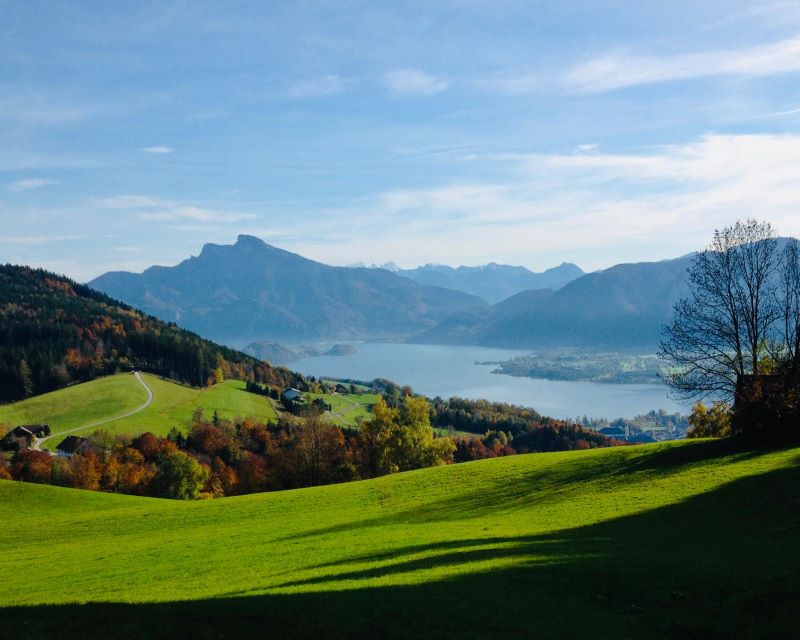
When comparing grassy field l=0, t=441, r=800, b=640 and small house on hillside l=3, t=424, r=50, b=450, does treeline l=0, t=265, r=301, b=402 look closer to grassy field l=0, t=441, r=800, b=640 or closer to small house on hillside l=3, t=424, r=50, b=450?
small house on hillside l=3, t=424, r=50, b=450

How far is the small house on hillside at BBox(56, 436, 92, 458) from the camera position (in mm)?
88500

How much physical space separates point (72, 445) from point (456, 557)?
299 ft

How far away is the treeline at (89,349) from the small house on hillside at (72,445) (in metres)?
42.2

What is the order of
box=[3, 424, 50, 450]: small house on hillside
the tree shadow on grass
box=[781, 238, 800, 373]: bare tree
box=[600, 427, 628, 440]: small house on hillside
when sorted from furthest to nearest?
box=[600, 427, 628, 440]: small house on hillside → box=[3, 424, 50, 450]: small house on hillside → box=[781, 238, 800, 373]: bare tree → the tree shadow on grass

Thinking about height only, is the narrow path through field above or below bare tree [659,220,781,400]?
below

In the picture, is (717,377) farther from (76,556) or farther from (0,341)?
(0,341)

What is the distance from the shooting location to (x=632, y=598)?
12953 mm

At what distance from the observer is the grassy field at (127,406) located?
348 ft

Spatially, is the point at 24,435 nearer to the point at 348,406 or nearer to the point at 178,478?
the point at 178,478

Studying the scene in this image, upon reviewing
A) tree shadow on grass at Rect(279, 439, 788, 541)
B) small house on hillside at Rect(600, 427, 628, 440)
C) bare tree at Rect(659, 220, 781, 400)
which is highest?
bare tree at Rect(659, 220, 781, 400)

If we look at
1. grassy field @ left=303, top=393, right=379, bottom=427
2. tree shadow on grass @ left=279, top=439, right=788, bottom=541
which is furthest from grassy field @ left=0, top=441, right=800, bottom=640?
grassy field @ left=303, top=393, right=379, bottom=427

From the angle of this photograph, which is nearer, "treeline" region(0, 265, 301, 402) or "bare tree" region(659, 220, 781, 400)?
"bare tree" region(659, 220, 781, 400)

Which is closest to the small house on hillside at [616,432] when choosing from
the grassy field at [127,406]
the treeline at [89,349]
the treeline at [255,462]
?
the grassy field at [127,406]

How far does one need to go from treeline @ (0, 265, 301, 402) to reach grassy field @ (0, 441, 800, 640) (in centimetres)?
10988
